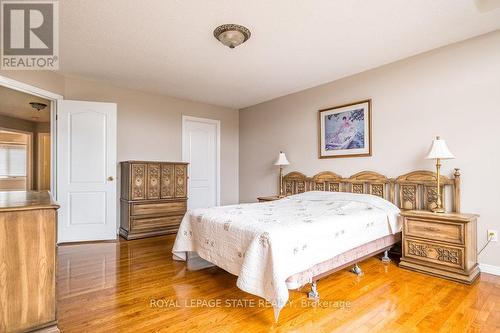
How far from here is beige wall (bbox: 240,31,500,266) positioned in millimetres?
2584

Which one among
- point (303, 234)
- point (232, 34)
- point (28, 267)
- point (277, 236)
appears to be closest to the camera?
point (28, 267)

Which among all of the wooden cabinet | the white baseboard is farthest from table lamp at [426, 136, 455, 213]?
the wooden cabinet

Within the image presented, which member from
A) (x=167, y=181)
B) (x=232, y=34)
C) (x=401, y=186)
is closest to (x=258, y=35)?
(x=232, y=34)

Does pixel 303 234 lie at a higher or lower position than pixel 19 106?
lower

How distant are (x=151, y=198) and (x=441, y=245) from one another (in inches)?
147

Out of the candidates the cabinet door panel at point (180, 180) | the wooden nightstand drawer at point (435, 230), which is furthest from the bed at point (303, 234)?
the cabinet door panel at point (180, 180)

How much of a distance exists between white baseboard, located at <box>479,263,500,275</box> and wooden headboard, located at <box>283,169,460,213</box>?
563 millimetres

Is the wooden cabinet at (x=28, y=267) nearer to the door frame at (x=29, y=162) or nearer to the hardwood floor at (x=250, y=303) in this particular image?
the hardwood floor at (x=250, y=303)

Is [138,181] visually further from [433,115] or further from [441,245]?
[433,115]

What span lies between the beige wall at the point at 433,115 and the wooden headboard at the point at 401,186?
0.30ft

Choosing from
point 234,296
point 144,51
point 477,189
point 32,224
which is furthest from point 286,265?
point 144,51

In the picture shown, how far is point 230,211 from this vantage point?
2637 mm

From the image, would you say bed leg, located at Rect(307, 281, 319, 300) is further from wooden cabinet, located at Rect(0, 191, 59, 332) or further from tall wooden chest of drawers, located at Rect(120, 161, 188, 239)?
tall wooden chest of drawers, located at Rect(120, 161, 188, 239)

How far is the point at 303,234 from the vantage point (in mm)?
1938
